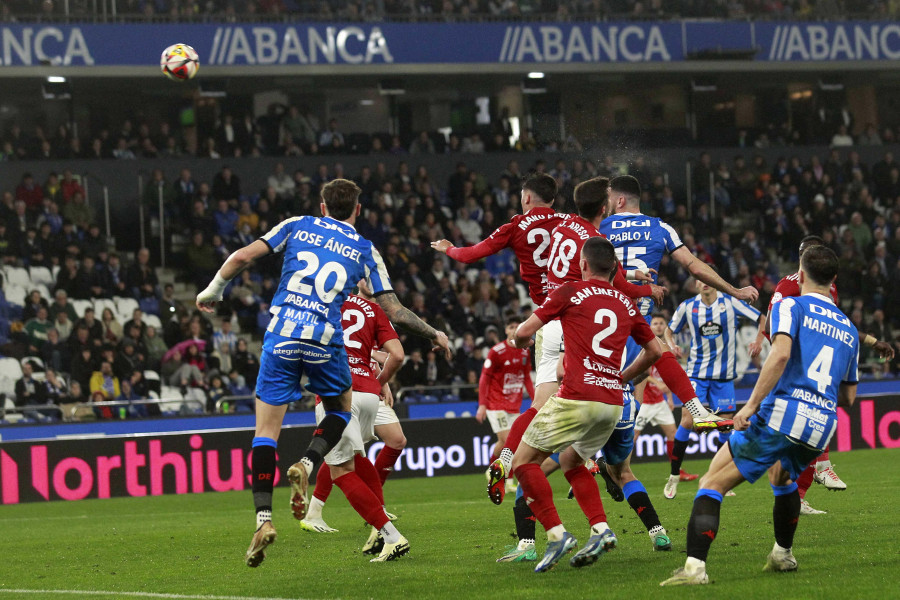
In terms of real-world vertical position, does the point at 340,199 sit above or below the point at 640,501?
above

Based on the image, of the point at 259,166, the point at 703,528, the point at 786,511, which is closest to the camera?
the point at 703,528

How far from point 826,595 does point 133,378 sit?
1588cm

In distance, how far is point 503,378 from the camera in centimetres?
1636

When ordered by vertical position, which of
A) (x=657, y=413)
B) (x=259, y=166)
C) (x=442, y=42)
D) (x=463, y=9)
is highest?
(x=463, y=9)

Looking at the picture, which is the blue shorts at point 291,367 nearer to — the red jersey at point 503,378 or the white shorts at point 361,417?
the white shorts at point 361,417

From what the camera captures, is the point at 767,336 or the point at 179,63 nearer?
the point at 767,336

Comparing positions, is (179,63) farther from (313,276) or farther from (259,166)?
(313,276)

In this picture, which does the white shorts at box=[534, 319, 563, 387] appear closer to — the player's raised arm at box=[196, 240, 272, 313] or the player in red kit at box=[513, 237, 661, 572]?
the player in red kit at box=[513, 237, 661, 572]

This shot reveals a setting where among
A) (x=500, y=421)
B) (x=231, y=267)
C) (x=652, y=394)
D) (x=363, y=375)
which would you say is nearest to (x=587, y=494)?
(x=231, y=267)

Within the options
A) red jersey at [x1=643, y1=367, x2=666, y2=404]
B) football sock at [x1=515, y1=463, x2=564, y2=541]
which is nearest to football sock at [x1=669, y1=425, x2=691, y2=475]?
red jersey at [x1=643, y1=367, x2=666, y2=404]

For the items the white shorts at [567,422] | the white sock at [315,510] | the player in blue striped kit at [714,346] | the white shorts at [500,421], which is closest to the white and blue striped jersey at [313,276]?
the white shorts at [567,422]

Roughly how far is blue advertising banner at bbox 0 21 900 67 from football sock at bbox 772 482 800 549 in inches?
824

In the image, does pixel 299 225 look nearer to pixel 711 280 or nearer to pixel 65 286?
pixel 711 280

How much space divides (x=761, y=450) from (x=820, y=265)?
1139 mm
